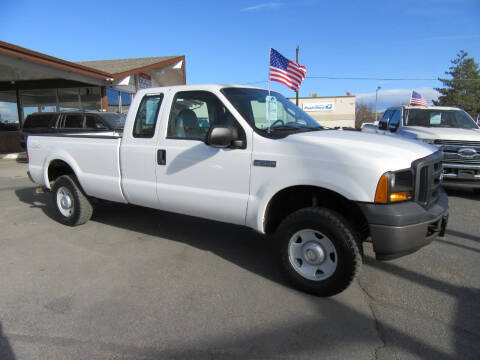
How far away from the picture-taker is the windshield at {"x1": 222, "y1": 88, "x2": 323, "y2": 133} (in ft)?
11.7

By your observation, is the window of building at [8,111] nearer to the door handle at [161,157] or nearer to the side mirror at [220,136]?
the door handle at [161,157]

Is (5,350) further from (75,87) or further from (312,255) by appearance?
(75,87)

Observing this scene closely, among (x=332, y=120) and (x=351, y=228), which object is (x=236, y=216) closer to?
(x=351, y=228)

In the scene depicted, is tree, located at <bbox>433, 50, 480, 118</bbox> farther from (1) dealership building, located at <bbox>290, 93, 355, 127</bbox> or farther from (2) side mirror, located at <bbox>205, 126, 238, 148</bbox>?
(2) side mirror, located at <bbox>205, 126, 238, 148</bbox>

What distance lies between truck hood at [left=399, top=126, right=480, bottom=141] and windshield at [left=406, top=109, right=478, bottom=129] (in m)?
0.62

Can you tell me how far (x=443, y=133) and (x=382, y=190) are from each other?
545 centimetres

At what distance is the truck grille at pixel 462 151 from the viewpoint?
22.1 ft

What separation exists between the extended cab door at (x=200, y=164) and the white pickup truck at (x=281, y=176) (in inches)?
0.5

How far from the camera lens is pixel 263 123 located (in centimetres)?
361

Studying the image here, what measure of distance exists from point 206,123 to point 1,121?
66.2 ft

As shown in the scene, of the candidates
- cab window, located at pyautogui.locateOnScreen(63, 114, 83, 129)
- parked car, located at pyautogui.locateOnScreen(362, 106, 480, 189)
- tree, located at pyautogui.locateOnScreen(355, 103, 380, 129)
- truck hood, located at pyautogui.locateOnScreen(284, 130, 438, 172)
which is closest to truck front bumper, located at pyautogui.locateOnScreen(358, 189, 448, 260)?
truck hood, located at pyautogui.locateOnScreen(284, 130, 438, 172)

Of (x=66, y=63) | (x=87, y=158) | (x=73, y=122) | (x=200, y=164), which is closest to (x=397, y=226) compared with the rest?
(x=200, y=164)

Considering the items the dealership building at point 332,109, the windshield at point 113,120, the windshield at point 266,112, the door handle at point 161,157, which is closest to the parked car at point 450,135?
the windshield at point 266,112

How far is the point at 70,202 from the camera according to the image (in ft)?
17.4
